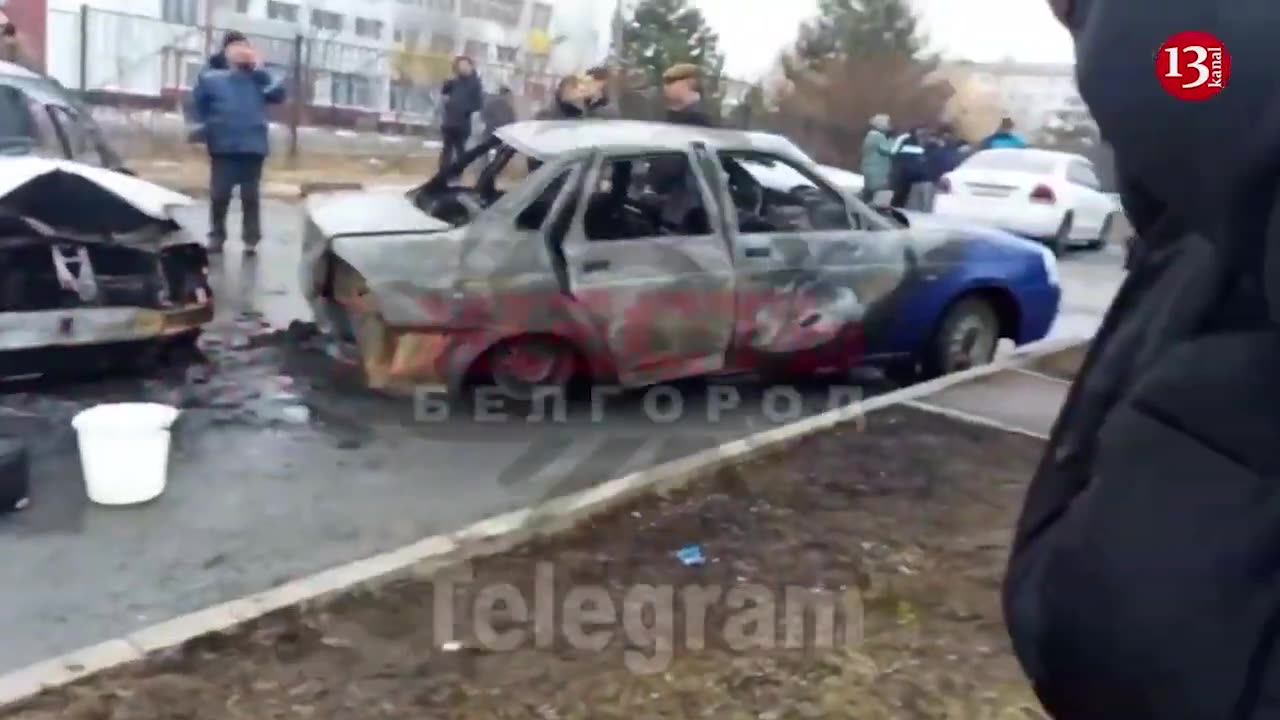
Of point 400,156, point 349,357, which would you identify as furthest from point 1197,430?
point 400,156

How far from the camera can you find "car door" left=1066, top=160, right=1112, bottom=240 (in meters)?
15.9

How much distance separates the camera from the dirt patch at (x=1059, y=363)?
7477mm

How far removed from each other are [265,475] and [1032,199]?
12226 mm

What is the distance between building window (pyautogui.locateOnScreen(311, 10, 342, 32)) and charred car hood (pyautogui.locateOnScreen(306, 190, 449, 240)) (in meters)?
21.0

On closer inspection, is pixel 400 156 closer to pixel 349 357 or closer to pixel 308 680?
pixel 349 357

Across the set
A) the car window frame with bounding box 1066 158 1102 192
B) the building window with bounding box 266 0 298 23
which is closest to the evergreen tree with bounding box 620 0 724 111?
the building window with bounding box 266 0 298 23

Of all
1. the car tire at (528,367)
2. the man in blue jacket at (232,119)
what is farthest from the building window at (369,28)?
the car tire at (528,367)

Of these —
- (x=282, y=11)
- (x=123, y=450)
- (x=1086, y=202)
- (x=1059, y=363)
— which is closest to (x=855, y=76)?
(x=282, y=11)

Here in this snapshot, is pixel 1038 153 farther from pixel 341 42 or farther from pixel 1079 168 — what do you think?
pixel 341 42

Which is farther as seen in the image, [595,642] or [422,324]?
[422,324]

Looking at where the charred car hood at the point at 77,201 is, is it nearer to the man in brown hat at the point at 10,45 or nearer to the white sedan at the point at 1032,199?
the man in brown hat at the point at 10,45

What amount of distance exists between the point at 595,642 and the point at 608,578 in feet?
1.40

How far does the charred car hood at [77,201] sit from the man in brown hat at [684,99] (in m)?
3.39

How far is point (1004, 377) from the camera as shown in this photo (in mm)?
7180
